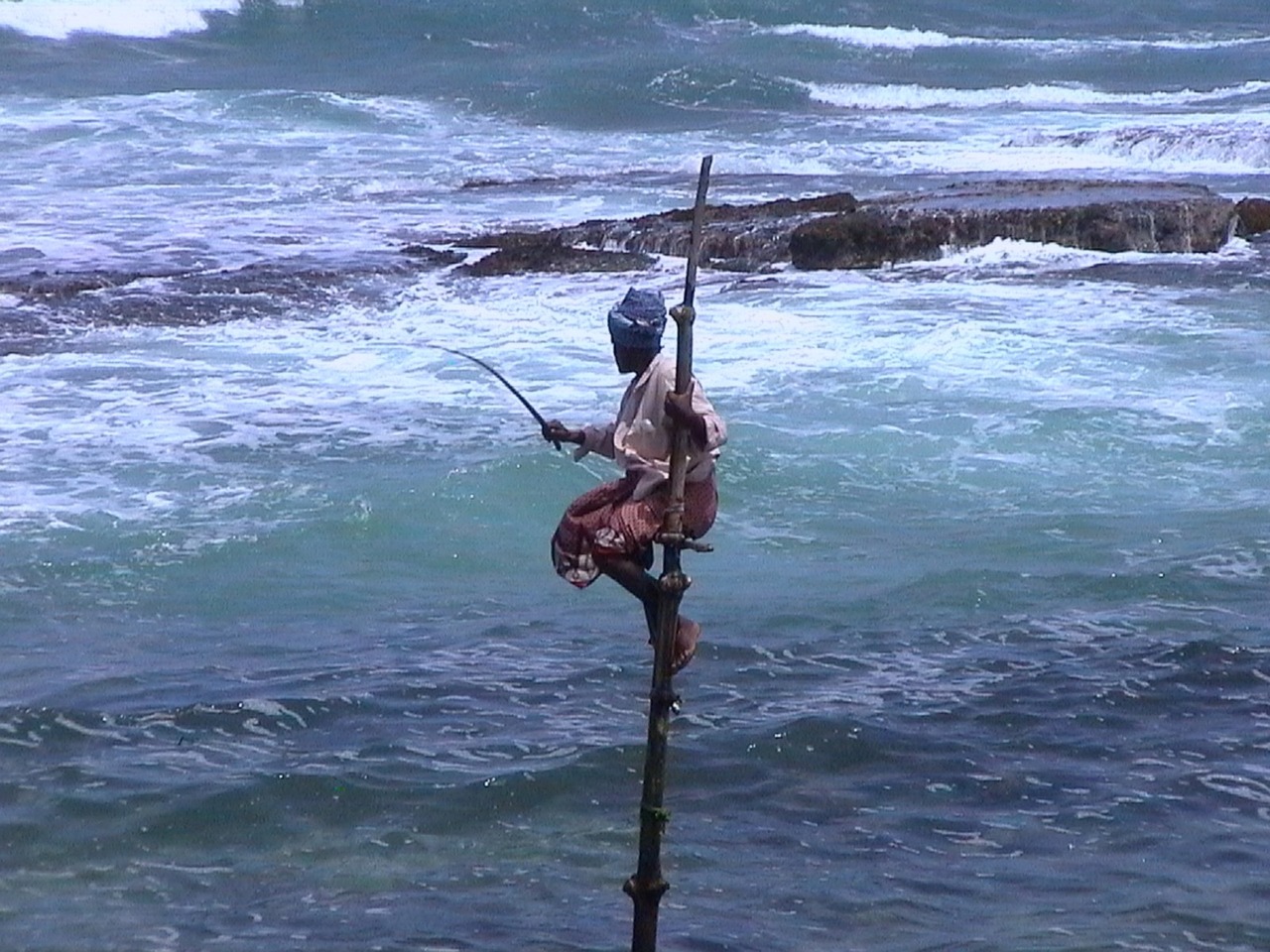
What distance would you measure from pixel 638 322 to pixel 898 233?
1185cm

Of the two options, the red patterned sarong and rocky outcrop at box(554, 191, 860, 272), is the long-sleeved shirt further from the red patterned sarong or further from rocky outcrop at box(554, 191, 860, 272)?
rocky outcrop at box(554, 191, 860, 272)

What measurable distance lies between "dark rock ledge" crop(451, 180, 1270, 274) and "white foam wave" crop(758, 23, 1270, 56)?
919 inches

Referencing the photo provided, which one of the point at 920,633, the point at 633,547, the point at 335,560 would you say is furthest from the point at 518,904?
the point at 335,560

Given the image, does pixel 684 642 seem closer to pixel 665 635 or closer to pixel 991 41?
pixel 665 635

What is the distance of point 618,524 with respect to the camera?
4.62m

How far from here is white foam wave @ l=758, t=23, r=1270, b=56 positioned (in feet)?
130

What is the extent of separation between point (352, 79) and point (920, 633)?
92.4 ft

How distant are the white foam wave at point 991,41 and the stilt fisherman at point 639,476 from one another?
36.0m

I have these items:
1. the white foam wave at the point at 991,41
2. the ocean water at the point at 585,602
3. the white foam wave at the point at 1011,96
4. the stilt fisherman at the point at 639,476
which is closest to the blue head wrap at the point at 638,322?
the stilt fisherman at the point at 639,476

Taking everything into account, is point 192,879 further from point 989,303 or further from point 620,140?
point 620,140

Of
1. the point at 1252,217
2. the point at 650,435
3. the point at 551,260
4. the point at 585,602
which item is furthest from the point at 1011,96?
the point at 650,435

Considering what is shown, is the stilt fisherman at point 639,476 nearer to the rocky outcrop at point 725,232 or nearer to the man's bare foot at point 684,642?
the man's bare foot at point 684,642

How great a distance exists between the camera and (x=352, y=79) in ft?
113

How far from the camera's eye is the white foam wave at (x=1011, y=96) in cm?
3173
